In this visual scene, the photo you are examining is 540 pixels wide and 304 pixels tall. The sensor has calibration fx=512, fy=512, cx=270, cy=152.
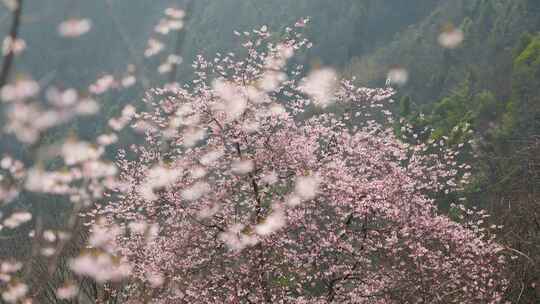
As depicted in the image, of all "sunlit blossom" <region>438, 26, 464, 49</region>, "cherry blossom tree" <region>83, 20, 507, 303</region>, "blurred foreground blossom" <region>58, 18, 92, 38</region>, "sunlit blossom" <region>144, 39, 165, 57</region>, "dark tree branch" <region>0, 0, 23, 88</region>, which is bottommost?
"dark tree branch" <region>0, 0, 23, 88</region>

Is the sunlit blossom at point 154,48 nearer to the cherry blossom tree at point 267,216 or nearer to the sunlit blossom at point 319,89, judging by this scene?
the sunlit blossom at point 319,89

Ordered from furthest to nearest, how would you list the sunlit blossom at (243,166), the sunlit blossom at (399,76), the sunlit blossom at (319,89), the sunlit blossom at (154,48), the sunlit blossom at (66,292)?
the sunlit blossom at (154,48)
the sunlit blossom at (399,76)
the sunlit blossom at (66,292)
the sunlit blossom at (319,89)
the sunlit blossom at (243,166)

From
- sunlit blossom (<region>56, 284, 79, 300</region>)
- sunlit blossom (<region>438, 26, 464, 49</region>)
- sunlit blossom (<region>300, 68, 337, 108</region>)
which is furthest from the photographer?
sunlit blossom (<region>438, 26, 464, 49</region>)

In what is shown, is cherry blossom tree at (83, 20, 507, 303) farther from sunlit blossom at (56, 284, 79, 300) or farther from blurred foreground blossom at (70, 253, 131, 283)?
sunlit blossom at (56, 284, 79, 300)

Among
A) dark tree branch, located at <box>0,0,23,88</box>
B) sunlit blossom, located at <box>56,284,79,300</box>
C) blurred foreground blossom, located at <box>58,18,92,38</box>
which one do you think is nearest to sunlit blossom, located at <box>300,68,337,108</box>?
sunlit blossom, located at <box>56,284,79,300</box>

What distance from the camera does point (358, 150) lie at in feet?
40.2

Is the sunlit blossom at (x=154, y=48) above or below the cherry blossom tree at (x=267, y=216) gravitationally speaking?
above

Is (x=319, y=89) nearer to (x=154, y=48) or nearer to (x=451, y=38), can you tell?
(x=451, y=38)

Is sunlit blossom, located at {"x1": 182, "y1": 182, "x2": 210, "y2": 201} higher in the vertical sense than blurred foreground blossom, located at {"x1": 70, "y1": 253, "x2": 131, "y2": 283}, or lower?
higher

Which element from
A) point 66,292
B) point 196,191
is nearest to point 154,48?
point 66,292

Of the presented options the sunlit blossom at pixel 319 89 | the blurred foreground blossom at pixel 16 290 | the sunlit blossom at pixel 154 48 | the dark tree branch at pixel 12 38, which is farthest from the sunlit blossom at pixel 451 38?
the sunlit blossom at pixel 154 48

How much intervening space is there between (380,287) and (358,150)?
3200 millimetres

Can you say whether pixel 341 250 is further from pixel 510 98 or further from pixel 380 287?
pixel 510 98

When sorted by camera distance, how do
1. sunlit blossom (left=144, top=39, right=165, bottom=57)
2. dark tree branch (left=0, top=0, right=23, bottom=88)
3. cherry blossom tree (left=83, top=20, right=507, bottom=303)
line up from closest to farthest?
dark tree branch (left=0, top=0, right=23, bottom=88) → cherry blossom tree (left=83, top=20, right=507, bottom=303) → sunlit blossom (left=144, top=39, right=165, bottom=57)
